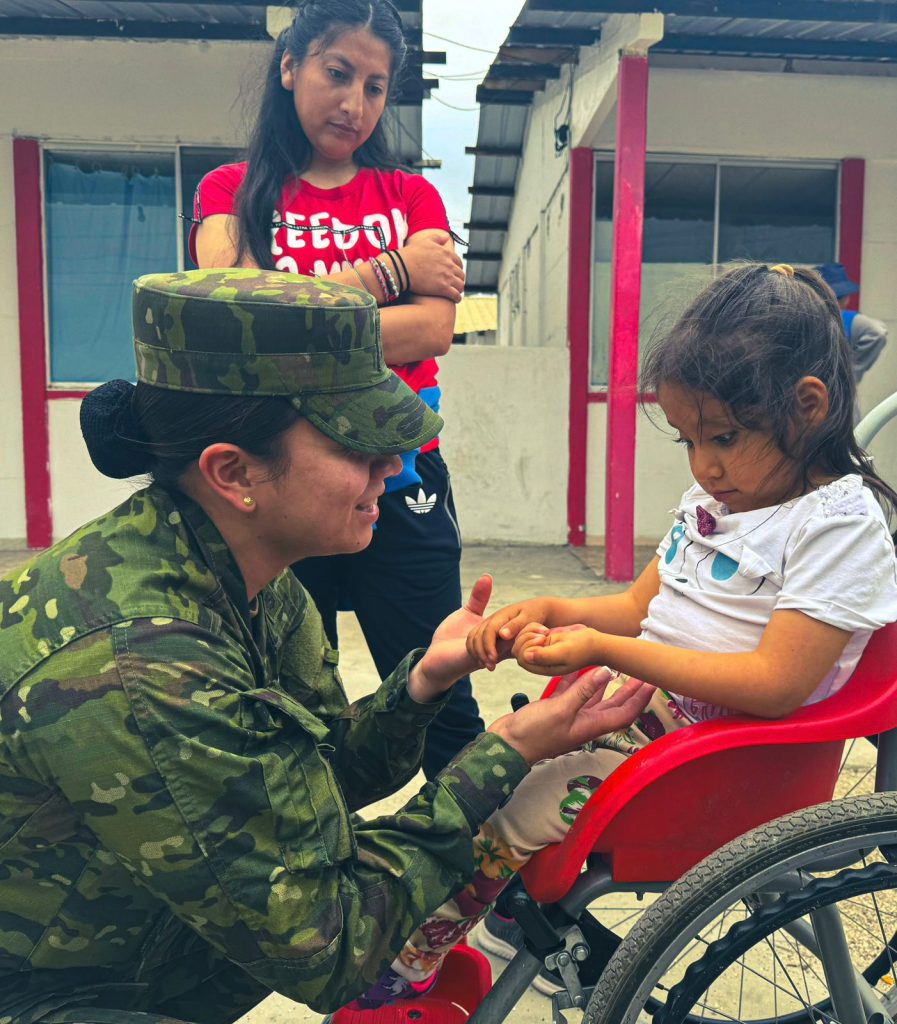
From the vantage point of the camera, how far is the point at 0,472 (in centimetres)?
685

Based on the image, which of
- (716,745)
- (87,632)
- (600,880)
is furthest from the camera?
(600,880)

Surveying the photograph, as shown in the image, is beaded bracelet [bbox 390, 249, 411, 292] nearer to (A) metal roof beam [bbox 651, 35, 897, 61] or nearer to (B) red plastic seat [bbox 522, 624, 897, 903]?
(B) red plastic seat [bbox 522, 624, 897, 903]

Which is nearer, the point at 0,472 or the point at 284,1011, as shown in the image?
the point at 284,1011

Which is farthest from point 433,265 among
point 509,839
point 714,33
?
point 714,33

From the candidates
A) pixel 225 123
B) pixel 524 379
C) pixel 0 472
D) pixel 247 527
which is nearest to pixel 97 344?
pixel 0 472

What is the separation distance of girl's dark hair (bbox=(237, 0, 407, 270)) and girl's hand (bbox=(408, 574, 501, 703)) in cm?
82

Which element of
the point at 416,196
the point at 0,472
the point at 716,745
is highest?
the point at 416,196

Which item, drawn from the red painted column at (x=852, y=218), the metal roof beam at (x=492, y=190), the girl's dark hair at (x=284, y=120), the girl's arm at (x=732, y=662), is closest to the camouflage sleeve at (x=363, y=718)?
the girl's arm at (x=732, y=662)

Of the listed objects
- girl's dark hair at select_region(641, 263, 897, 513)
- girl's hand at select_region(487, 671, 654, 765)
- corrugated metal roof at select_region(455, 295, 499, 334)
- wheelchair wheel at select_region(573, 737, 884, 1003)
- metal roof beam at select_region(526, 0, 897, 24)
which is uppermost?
metal roof beam at select_region(526, 0, 897, 24)

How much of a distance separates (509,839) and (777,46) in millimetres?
6387

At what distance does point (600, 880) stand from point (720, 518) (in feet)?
1.88

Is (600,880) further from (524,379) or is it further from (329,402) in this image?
(524,379)

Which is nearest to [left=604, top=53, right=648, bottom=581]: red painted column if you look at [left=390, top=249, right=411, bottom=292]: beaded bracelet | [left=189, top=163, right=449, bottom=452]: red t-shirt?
[left=189, top=163, right=449, bottom=452]: red t-shirt

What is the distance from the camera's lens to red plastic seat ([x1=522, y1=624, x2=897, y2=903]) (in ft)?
3.93
